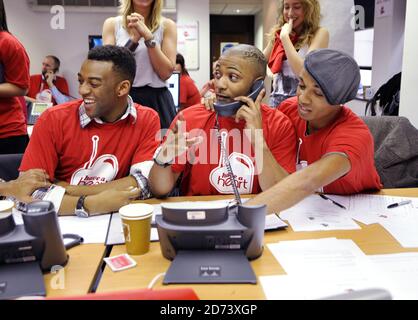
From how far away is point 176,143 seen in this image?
1487 mm

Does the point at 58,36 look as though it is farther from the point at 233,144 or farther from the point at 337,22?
the point at 233,144

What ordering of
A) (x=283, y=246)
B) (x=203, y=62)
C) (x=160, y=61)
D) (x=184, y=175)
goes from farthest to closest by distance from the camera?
(x=203, y=62)
(x=160, y=61)
(x=184, y=175)
(x=283, y=246)

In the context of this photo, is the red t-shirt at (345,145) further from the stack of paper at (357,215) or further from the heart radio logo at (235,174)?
the heart radio logo at (235,174)

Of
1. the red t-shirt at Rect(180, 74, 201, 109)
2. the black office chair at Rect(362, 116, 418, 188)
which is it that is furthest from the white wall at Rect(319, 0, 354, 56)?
the black office chair at Rect(362, 116, 418, 188)

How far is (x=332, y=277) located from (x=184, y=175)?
2.84 ft

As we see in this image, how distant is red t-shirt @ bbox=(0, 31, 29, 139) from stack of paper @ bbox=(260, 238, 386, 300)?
64.6 inches

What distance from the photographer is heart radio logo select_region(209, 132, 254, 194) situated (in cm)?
166

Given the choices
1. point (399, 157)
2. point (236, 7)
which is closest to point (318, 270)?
point (399, 157)

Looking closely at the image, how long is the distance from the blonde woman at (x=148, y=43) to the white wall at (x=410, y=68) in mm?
1867

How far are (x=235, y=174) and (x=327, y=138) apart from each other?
0.39 meters

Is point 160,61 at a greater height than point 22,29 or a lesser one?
lesser

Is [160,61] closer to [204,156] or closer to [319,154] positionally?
[204,156]

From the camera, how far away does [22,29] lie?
621 centimetres
